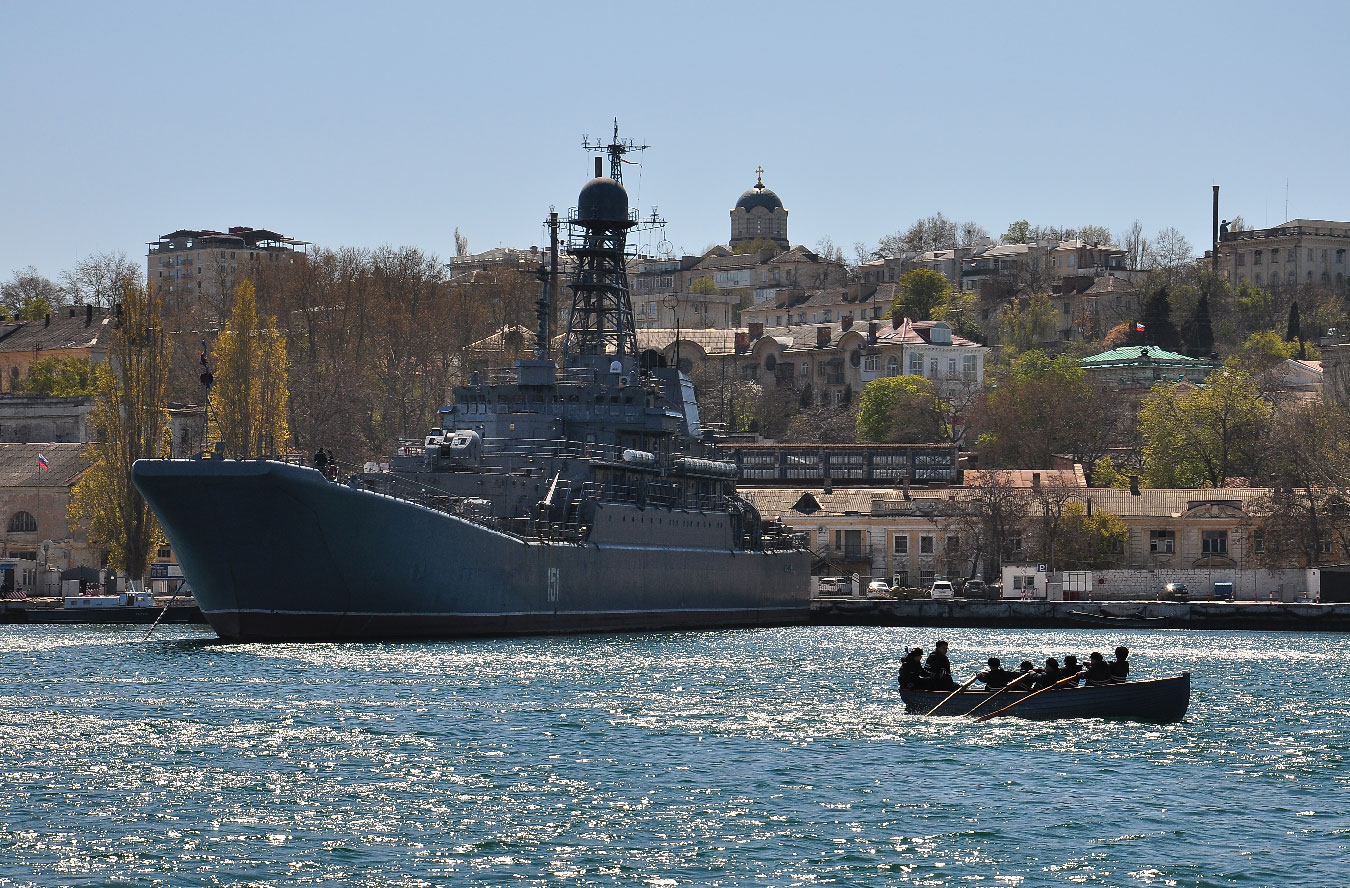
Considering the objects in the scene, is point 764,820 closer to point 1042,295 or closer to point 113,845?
point 113,845

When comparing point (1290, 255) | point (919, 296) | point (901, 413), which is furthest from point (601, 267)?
point (1290, 255)

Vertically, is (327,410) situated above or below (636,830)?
above

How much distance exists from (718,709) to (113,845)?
16341 mm

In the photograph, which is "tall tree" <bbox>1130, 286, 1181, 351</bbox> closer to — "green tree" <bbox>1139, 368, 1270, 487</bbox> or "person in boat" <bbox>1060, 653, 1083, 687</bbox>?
"green tree" <bbox>1139, 368, 1270, 487</bbox>

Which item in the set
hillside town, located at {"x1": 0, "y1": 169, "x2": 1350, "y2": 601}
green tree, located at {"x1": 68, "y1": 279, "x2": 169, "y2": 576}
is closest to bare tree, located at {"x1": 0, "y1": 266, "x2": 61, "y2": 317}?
hillside town, located at {"x1": 0, "y1": 169, "x2": 1350, "y2": 601}

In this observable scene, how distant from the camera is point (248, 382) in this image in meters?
77.6

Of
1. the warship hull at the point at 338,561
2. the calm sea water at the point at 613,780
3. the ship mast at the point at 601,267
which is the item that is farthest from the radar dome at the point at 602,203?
the calm sea water at the point at 613,780

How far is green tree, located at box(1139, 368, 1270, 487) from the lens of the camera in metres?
102

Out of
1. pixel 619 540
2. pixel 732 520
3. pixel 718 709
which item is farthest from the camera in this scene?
pixel 732 520

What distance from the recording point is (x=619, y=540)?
Result: 5719cm

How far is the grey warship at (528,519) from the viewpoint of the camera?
46.4 m

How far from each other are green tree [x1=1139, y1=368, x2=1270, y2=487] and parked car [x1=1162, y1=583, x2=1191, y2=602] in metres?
A: 24.2

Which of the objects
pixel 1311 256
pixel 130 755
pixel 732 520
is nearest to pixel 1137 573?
pixel 732 520

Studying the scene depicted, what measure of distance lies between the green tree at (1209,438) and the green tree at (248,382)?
4829 cm
